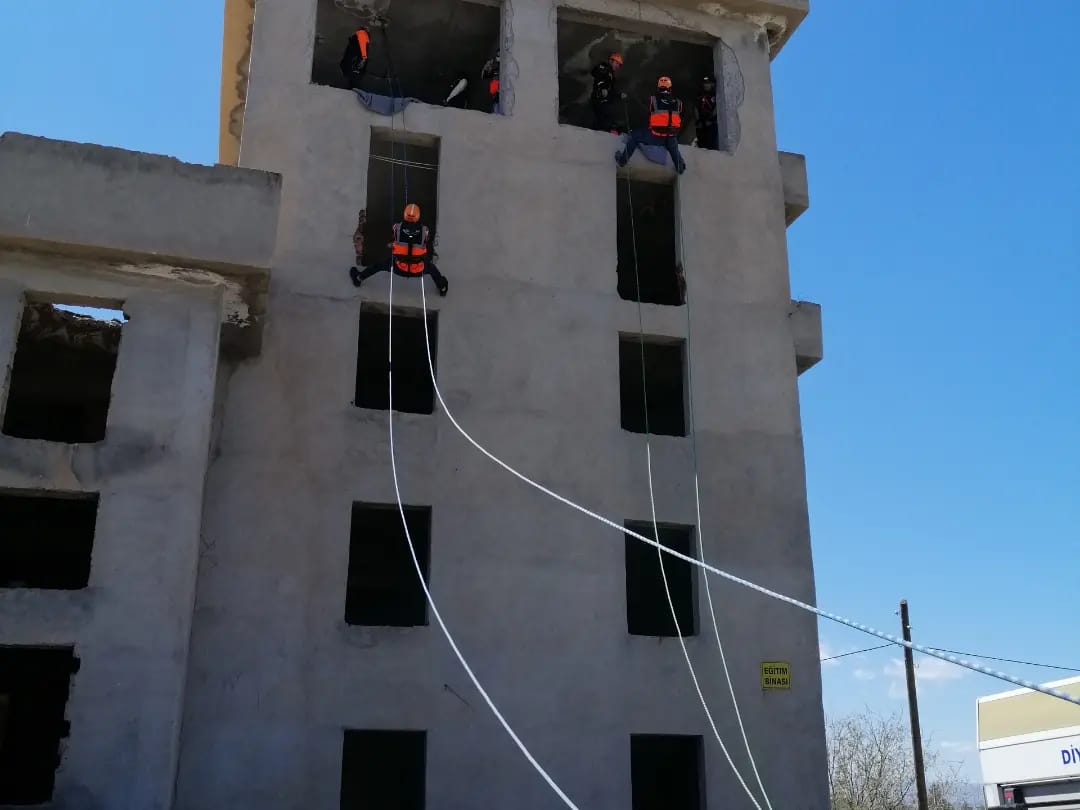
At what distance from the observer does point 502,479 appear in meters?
13.8

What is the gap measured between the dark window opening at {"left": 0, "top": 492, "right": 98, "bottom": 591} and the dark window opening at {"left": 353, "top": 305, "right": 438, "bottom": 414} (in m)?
4.32

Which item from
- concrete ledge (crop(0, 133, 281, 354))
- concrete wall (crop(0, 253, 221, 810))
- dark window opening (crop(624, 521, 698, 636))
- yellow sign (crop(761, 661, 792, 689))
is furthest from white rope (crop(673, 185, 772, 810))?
concrete wall (crop(0, 253, 221, 810))

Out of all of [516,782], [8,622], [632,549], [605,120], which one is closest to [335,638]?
[516,782]

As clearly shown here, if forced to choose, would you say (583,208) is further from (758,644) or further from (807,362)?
(758,644)

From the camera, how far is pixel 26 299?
1166 cm

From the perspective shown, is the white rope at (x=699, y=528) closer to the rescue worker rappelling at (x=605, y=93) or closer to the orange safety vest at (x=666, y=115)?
the orange safety vest at (x=666, y=115)

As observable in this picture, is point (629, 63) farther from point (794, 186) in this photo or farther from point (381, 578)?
point (381, 578)

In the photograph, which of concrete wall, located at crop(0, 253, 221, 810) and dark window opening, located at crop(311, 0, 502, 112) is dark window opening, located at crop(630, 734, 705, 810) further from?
dark window opening, located at crop(311, 0, 502, 112)

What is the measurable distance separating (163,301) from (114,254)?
2.29 feet

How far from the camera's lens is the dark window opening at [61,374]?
A: 13500mm

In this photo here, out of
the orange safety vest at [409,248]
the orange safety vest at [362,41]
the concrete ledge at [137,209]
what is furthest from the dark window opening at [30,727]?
the orange safety vest at [362,41]

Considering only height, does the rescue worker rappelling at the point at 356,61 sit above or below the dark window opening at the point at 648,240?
above

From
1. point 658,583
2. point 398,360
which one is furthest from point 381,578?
point 658,583

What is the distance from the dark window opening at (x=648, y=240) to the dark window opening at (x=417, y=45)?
301 centimetres
